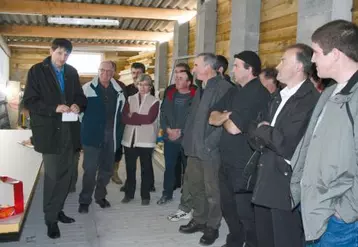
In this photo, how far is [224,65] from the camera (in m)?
3.72

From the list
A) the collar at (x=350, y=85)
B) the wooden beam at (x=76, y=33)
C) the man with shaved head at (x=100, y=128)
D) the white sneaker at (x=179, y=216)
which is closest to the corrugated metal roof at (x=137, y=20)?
the wooden beam at (x=76, y=33)

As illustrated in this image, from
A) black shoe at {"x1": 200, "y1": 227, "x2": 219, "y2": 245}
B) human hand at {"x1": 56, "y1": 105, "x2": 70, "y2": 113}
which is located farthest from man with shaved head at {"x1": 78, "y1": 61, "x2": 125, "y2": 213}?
black shoe at {"x1": 200, "y1": 227, "x2": 219, "y2": 245}

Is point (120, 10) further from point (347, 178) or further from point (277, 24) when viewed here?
point (347, 178)

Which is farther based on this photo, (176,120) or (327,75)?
(176,120)

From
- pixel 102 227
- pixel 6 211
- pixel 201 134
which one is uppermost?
pixel 201 134

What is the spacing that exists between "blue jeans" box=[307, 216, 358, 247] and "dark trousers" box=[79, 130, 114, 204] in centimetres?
269

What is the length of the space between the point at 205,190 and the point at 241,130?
0.95m

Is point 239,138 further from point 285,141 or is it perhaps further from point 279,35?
point 279,35

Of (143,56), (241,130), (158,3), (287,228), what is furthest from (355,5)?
(143,56)

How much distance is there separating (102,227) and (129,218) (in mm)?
364

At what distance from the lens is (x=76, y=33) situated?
30.5 ft

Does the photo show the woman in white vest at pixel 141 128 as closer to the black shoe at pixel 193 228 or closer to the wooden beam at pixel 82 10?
the black shoe at pixel 193 228

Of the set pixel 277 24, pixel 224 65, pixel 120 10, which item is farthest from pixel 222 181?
pixel 120 10

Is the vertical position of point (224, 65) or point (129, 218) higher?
point (224, 65)
